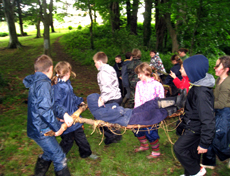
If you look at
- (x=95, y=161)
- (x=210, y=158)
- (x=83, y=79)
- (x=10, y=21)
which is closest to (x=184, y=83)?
(x=210, y=158)

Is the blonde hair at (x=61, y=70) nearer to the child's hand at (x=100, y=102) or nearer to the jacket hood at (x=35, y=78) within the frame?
the jacket hood at (x=35, y=78)

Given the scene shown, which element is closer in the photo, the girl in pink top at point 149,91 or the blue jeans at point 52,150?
the blue jeans at point 52,150

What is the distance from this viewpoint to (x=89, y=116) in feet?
20.0

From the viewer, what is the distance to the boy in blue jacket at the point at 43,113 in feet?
8.93

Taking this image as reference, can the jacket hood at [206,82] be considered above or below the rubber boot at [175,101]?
above

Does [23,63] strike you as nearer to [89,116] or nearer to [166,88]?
[89,116]

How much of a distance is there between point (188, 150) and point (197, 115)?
2.20 ft

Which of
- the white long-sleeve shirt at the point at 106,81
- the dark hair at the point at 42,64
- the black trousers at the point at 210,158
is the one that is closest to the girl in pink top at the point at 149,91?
the white long-sleeve shirt at the point at 106,81

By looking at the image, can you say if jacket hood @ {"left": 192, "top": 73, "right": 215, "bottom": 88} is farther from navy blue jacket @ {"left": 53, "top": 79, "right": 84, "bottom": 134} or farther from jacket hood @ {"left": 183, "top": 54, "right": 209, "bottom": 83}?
navy blue jacket @ {"left": 53, "top": 79, "right": 84, "bottom": 134}

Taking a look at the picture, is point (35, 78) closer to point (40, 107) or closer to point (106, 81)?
point (40, 107)

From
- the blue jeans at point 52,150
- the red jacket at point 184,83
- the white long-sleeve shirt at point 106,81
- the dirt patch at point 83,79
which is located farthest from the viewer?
the dirt patch at point 83,79

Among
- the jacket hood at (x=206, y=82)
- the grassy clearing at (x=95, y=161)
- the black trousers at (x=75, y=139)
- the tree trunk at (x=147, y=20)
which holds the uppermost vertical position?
the tree trunk at (x=147, y=20)

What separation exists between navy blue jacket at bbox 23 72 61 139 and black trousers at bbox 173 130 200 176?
2.04 metres

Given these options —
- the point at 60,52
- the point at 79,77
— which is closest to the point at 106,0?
the point at 79,77
